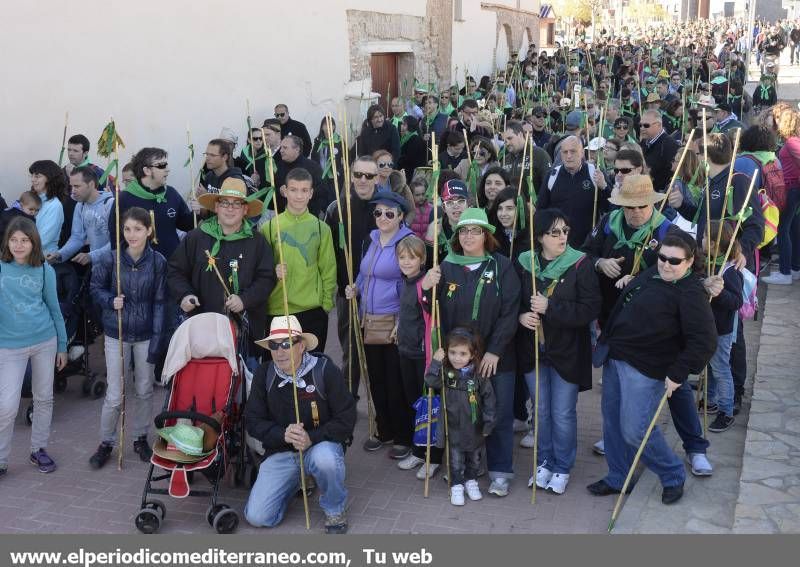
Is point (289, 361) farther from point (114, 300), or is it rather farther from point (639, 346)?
point (639, 346)

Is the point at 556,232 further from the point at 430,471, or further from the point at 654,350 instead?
the point at 430,471

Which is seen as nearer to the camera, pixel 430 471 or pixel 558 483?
pixel 558 483

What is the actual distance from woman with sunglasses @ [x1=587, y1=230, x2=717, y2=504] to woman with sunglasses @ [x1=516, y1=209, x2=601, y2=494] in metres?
0.17

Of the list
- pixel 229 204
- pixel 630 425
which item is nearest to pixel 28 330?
pixel 229 204

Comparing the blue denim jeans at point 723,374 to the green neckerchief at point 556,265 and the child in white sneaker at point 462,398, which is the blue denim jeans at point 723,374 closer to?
the green neckerchief at point 556,265

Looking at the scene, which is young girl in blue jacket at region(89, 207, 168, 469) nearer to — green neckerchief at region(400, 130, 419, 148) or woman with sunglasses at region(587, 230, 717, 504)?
woman with sunglasses at region(587, 230, 717, 504)

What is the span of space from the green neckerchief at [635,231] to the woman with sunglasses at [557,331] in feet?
1.28

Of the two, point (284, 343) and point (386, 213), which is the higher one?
point (386, 213)

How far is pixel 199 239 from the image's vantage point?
239 inches

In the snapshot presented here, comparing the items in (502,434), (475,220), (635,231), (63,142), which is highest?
(63,142)

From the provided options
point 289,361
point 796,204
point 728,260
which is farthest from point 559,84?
point 289,361

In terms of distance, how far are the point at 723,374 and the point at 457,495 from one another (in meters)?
2.12

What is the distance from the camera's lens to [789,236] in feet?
29.8

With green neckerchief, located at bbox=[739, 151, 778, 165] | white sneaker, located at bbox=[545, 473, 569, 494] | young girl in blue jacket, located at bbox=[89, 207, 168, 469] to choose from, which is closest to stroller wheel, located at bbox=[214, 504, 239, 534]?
young girl in blue jacket, located at bbox=[89, 207, 168, 469]
